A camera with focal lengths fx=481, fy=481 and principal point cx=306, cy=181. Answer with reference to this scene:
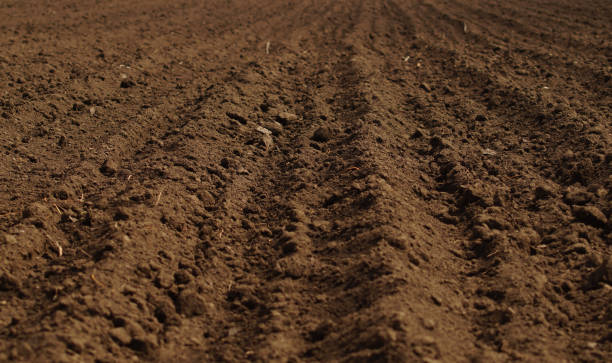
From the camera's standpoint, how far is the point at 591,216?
9.92 feet

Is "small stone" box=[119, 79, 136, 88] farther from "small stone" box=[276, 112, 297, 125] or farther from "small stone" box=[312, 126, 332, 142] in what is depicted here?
"small stone" box=[312, 126, 332, 142]

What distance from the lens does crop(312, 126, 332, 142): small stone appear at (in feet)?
13.5

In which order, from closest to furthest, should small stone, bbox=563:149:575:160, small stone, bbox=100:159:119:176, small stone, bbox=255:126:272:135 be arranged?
small stone, bbox=100:159:119:176
small stone, bbox=563:149:575:160
small stone, bbox=255:126:272:135

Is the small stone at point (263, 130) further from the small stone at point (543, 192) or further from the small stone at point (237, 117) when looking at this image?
the small stone at point (543, 192)

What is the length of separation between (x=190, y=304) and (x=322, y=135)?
82.9 inches

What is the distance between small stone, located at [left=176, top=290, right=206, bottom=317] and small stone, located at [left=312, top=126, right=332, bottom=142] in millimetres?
2021

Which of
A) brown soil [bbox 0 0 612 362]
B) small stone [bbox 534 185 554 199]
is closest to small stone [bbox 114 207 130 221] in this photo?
brown soil [bbox 0 0 612 362]

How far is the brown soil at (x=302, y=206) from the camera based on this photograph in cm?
221

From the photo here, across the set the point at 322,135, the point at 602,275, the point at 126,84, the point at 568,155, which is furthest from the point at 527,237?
the point at 126,84

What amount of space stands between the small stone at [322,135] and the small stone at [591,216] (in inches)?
77.1

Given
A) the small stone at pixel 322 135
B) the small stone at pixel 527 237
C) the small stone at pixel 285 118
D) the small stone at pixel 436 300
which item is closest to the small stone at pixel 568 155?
the small stone at pixel 527 237

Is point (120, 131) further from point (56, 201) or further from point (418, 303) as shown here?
point (418, 303)

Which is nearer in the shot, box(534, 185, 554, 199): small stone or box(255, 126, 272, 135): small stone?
box(534, 185, 554, 199): small stone

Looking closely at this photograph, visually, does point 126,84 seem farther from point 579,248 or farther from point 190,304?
point 579,248
